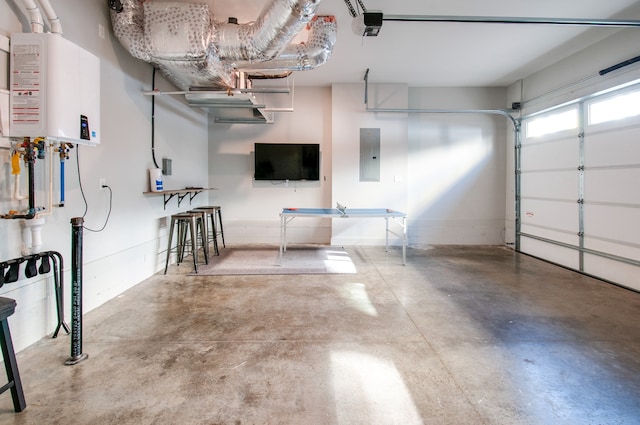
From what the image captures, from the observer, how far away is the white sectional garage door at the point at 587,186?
3500mm

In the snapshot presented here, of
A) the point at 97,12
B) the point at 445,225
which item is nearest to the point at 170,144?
the point at 97,12

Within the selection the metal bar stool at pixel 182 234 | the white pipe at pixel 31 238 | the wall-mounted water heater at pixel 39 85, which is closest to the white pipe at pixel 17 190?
the white pipe at pixel 31 238

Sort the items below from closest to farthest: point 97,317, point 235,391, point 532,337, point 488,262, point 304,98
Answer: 1. point 235,391
2. point 532,337
3. point 97,317
4. point 488,262
5. point 304,98

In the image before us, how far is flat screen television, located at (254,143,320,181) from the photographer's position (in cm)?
573

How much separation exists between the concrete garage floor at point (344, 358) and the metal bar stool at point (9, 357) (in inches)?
3.0

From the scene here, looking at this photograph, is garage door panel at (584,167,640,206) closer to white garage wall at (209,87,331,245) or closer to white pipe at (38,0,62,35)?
white garage wall at (209,87,331,245)

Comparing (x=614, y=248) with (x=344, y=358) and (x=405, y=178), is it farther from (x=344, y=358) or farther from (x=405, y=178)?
(x=344, y=358)

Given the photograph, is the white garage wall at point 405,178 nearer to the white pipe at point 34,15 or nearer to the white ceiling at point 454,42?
the white ceiling at point 454,42

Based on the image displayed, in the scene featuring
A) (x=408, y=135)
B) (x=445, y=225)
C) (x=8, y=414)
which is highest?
(x=408, y=135)

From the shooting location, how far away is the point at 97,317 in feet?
8.58

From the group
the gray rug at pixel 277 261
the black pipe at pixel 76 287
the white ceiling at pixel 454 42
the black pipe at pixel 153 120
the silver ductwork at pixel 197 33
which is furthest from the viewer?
the gray rug at pixel 277 261

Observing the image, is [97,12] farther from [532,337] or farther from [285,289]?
[532,337]

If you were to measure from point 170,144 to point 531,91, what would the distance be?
6.11m

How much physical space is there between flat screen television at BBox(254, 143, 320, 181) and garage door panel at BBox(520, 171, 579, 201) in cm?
384
